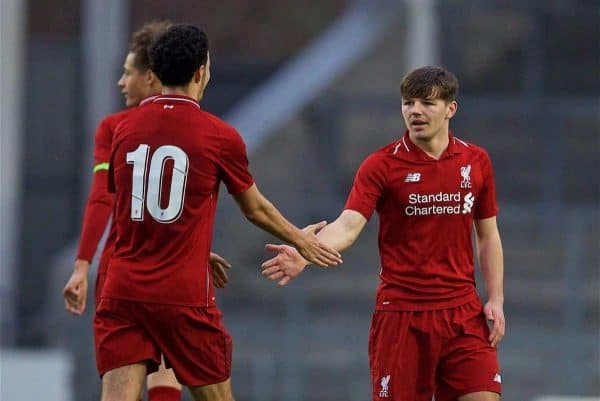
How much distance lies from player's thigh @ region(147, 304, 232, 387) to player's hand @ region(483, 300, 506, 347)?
129 centimetres

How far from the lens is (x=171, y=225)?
Answer: 5.90 metres

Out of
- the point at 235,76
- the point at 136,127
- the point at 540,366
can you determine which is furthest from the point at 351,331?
the point at 136,127

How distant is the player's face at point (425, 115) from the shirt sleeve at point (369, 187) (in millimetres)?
222

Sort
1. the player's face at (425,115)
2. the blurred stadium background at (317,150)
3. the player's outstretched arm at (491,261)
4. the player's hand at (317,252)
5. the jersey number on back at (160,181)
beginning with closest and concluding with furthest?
the jersey number on back at (160,181) → the player's hand at (317,252) → the player's face at (425,115) → the player's outstretched arm at (491,261) → the blurred stadium background at (317,150)

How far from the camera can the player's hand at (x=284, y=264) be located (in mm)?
6254

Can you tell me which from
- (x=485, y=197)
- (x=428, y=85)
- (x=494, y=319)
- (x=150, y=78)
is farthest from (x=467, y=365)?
(x=150, y=78)

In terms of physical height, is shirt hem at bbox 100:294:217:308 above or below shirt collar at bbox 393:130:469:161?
below

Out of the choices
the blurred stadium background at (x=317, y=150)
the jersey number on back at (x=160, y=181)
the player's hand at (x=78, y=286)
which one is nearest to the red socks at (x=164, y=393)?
the player's hand at (x=78, y=286)

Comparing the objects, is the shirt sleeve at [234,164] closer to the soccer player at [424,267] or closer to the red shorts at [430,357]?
the soccer player at [424,267]

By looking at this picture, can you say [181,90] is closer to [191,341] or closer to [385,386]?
[191,341]

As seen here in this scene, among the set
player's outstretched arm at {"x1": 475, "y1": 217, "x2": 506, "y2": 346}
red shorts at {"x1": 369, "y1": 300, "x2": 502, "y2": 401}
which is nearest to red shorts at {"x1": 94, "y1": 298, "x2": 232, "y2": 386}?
red shorts at {"x1": 369, "y1": 300, "x2": 502, "y2": 401}

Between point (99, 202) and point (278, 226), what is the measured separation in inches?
56.8

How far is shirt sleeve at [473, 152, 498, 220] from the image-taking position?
6655mm

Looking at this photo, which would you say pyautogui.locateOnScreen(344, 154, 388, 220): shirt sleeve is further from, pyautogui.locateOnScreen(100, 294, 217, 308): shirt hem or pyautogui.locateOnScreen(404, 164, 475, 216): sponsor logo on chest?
pyautogui.locateOnScreen(100, 294, 217, 308): shirt hem
